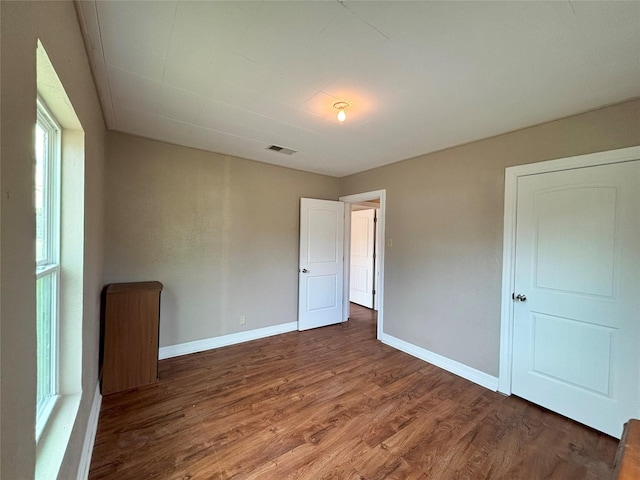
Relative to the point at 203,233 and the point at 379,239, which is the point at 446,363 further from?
the point at 203,233

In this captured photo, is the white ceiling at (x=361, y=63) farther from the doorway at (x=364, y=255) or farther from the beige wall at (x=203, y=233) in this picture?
the doorway at (x=364, y=255)

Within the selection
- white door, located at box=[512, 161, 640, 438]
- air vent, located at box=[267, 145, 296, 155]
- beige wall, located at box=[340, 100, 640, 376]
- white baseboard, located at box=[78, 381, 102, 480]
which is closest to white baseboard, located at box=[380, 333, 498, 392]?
beige wall, located at box=[340, 100, 640, 376]

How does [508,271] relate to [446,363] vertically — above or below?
above

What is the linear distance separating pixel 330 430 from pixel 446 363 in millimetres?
1658

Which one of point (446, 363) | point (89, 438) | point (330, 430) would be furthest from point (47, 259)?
point (446, 363)

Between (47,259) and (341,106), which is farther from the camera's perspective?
(341,106)

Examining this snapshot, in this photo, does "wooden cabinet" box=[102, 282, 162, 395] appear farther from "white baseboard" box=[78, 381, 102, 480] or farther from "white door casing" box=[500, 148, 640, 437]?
"white door casing" box=[500, 148, 640, 437]

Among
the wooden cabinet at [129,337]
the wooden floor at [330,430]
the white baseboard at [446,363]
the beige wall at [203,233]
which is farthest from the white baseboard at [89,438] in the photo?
the white baseboard at [446,363]

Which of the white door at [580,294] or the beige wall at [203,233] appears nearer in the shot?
the white door at [580,294]

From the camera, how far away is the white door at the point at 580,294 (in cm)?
188

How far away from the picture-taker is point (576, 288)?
211 centimetres

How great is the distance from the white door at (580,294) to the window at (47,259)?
10.9ft

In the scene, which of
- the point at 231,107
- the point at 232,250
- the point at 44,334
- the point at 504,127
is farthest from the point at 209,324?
the point at 504,127

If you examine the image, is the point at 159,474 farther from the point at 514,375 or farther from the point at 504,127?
the point at 504,127
